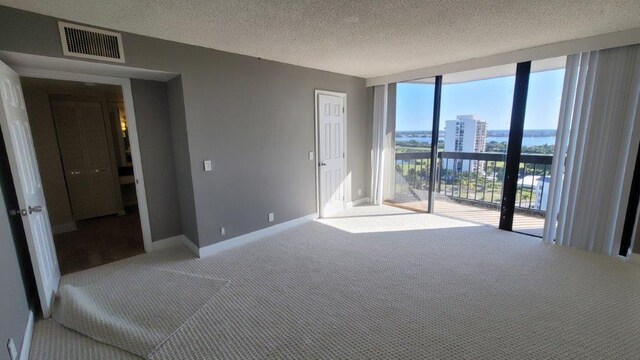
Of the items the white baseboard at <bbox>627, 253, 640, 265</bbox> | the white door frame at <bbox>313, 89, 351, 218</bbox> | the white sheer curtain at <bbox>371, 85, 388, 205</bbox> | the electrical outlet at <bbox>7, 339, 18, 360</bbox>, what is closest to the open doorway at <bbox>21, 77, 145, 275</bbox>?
the electrical outlet at <bbox>7, 339, 18, 360</bbox>

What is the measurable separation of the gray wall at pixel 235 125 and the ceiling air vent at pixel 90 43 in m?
0.06

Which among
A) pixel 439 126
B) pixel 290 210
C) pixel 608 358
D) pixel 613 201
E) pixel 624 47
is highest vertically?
pixel 624 47

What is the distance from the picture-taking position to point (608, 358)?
5.63ft

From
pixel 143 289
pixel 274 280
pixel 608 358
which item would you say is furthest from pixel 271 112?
pixel 608 358

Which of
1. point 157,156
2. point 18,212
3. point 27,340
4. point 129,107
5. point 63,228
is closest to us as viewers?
point 27,340

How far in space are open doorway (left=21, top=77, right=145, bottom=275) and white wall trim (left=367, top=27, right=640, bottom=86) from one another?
4.77 m

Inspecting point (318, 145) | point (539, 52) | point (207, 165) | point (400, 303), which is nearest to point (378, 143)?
point (318, 145)

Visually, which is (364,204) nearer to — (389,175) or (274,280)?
(389,175)

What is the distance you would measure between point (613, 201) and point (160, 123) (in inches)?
207

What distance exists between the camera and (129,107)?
120 inches

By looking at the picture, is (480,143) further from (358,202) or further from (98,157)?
(98,157)

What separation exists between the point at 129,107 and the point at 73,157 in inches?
90.6

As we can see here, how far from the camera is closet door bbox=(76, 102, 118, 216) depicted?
4465 mm

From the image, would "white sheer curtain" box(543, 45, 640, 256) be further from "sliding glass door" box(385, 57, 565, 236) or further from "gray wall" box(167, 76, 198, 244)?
"gray wall" box(167, 76, 198, 244)
